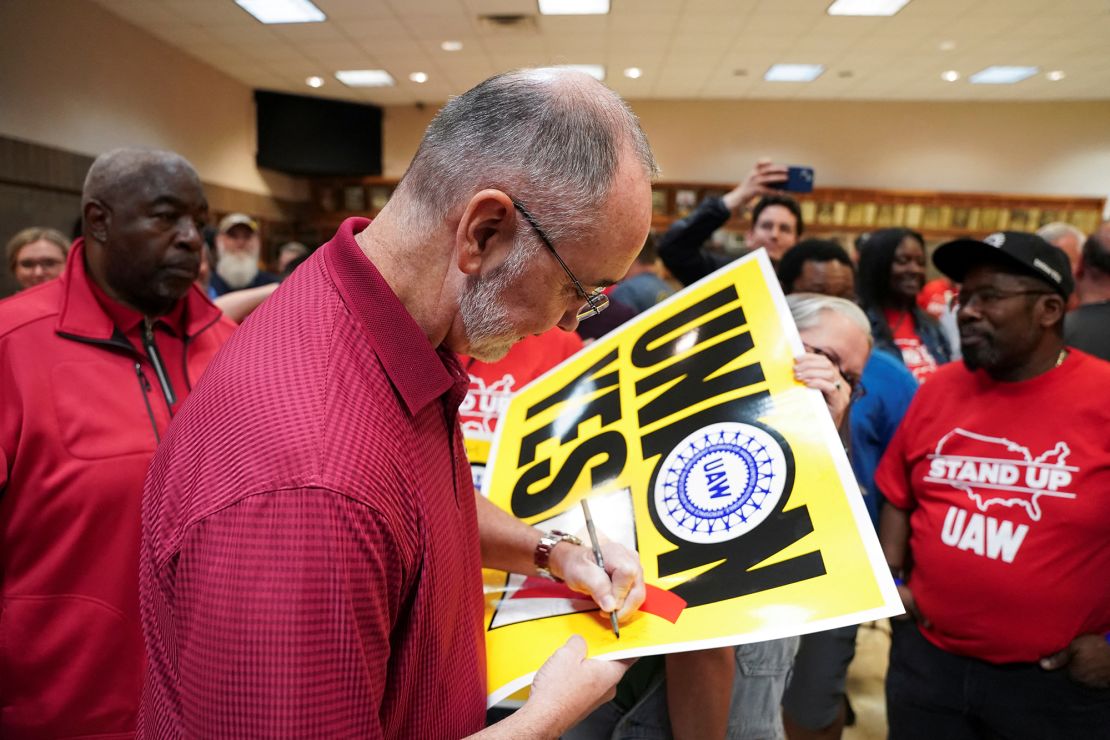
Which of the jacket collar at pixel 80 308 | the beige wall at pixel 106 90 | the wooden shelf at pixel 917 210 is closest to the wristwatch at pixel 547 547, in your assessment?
the jacket collar at pixel 80 308

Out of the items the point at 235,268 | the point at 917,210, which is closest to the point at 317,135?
the point at 235,268

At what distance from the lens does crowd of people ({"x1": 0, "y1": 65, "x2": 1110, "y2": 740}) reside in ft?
1.78

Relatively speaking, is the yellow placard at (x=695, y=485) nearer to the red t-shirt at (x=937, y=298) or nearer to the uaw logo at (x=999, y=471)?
the uaw logo at (x=999, y=471)

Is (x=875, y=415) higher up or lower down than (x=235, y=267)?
lower down

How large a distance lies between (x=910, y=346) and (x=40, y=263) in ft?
13.1

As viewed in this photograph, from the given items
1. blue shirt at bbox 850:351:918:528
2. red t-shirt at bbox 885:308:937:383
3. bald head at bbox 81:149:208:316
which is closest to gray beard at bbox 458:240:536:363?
bald head at bbox 81:149:208:316

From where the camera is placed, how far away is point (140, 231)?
1.40 metres

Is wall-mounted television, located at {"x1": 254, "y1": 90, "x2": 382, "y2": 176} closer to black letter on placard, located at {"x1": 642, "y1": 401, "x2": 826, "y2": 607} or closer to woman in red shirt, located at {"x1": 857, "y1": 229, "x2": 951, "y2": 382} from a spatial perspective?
woman in red shirt, located at {"x1": 857, "y1": 229, "x2": 951, "y2": 382}

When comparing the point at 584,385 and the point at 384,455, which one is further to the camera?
the point at 584,385

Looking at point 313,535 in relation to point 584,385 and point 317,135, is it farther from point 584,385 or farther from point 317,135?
point 317,135

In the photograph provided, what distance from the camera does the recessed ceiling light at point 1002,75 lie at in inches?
297

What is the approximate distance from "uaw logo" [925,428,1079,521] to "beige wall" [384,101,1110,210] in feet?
27.1

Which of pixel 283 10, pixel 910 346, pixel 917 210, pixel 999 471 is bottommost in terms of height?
pixel 999 471

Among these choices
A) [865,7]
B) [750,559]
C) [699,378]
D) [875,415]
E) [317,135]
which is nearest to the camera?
[750,559]
